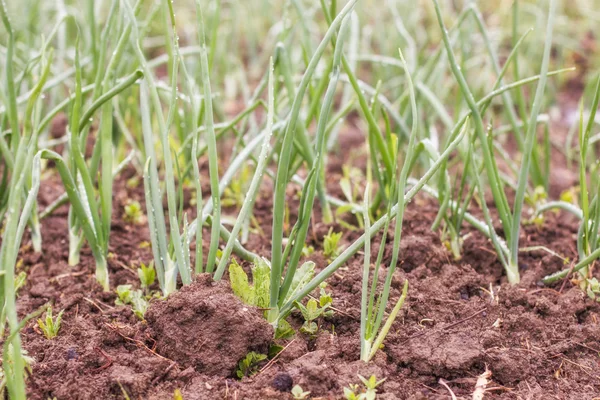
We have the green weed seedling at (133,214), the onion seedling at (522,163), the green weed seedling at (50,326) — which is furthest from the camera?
the green weed seedling at (133,214)

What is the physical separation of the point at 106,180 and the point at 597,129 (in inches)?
91.8

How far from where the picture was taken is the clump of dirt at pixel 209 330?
1.39 m

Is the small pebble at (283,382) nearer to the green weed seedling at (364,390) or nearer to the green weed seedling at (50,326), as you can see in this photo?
the green weed seedling at (364,390)

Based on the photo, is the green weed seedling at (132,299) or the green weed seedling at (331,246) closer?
the green weed seedling at (132,299)

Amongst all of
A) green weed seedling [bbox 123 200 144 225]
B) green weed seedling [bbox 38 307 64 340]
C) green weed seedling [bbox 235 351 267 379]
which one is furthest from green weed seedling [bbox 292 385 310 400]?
green weed seedling [bbox 123 200 144 225]

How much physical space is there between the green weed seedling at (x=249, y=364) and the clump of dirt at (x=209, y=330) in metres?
0.01

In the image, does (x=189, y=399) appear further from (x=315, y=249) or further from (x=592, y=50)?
(x=592, y=50)

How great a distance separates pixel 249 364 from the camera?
1404 mm

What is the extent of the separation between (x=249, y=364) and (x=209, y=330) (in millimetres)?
106

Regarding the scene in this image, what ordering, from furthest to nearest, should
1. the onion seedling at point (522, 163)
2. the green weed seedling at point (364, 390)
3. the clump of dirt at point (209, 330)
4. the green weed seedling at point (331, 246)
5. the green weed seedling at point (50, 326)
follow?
1. the green weed seedling at point (331, 246)
2. the onion seedling at point (522, 163)
3. the green weed seedling at point (50, 326)
4. the clump of dirt at point (209, 330)
5. the green weed seedling at point (364, 390)

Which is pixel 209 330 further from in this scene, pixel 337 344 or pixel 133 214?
pixel 133 214

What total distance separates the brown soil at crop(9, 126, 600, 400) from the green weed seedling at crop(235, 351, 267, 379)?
18mm

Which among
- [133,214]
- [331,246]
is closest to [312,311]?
[331,246]

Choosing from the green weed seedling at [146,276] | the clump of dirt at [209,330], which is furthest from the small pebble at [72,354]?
the green weed seedling at [146,276]
